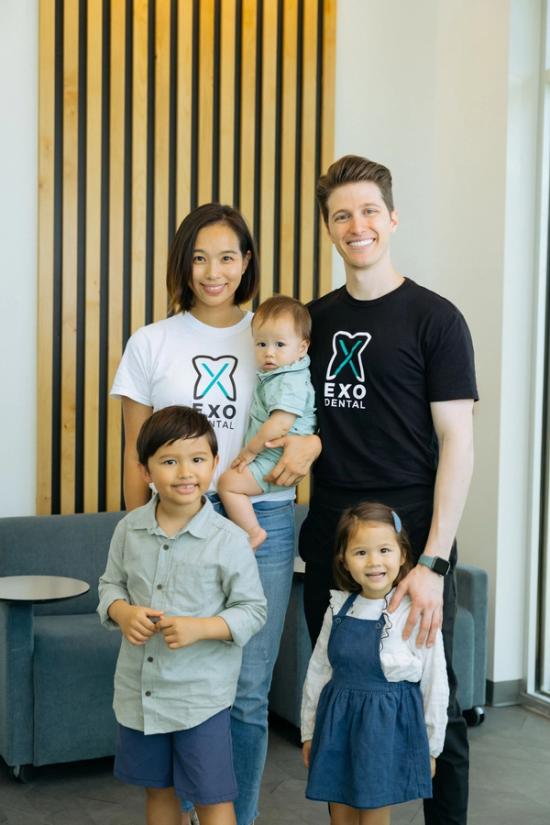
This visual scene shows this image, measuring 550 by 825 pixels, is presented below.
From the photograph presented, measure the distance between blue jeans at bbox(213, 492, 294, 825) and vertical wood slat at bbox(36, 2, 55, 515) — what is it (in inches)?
85.0

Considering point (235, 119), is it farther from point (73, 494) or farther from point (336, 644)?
point (336, 644)

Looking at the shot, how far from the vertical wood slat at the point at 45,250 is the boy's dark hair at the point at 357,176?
7.52 feet


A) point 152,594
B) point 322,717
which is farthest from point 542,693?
point 152,594

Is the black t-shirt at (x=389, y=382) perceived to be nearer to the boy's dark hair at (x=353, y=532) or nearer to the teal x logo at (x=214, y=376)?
the boy's dark hair at (x=353, y=532)

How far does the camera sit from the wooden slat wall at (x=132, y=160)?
4691 millimetres

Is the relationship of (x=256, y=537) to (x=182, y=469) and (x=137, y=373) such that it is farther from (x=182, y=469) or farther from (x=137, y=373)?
(x=137, y=373)

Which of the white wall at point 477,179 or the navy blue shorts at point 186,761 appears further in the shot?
the white wall at point 477,179

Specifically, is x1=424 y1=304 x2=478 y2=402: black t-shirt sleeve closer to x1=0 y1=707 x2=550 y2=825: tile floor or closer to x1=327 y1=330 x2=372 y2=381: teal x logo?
x1=327 y1=330 x2=372 y2=381: teal x logo

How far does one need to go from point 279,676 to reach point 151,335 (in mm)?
2135

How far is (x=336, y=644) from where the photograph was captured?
2.59 m

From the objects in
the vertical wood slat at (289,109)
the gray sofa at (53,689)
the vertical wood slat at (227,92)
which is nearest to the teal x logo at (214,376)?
the gray sofa at (53,689)

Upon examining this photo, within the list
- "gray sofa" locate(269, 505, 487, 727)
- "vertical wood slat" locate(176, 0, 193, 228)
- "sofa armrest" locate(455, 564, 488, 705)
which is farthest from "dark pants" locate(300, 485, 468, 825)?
"vertical wood slat" locate(176, 0, 193, 228)

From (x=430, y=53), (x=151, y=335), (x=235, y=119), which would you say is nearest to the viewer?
(x=151, y=335)

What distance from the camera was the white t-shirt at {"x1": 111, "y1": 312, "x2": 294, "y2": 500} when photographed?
268cm
